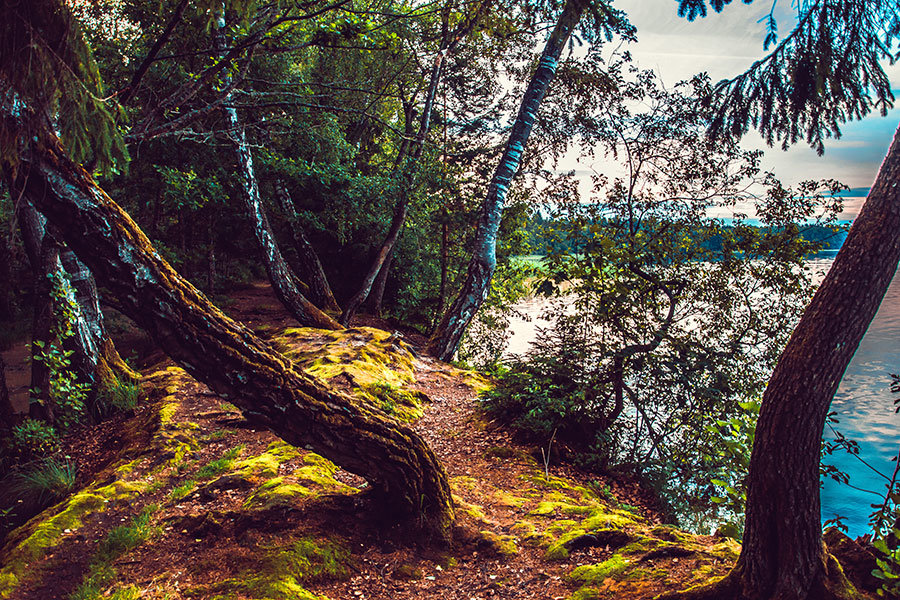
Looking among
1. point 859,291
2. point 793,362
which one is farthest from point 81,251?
point 859,291

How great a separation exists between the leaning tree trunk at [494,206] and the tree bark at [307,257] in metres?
3.58

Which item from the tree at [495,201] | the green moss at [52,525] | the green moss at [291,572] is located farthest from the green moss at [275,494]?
the tree at [495,201]

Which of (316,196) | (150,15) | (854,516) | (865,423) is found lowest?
(854,516)

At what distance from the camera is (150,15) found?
29.1 ft

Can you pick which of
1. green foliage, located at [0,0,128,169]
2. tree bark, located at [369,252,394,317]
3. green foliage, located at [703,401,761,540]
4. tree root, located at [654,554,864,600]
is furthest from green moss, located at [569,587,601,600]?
tree bark, located at [369,252,394,317]

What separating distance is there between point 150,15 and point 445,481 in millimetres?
9984

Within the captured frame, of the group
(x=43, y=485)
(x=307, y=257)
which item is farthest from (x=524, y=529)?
(x=307, y=257)

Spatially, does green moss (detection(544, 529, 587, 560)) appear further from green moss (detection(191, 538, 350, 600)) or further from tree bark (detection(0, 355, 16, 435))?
tree bark (detection(0, 355, 16, 435))

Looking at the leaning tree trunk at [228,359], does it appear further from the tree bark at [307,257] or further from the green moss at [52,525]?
the tree bark at [307,257]

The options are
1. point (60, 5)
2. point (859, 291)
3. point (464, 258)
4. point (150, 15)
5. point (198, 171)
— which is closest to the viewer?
point (859, 291)

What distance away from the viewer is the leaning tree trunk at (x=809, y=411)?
2.23 m

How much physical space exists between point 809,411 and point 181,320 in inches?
136

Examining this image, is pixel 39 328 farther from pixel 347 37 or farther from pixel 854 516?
pixel 854 516

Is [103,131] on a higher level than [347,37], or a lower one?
lower
